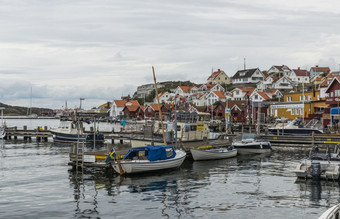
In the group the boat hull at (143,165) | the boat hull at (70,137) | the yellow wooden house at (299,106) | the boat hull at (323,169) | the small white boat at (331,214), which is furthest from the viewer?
the yellow wooden house at (299,106)

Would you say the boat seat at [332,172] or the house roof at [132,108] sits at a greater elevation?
the house roof at [132,108]

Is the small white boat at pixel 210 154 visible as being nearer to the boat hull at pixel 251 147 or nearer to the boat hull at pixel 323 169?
the boat hull at pixel 251 147

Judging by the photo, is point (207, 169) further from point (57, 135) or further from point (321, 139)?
point (57, 135)

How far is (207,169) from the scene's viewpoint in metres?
36.3

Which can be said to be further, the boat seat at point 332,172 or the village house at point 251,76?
the village house at point 251,76

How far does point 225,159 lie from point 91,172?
15516mm

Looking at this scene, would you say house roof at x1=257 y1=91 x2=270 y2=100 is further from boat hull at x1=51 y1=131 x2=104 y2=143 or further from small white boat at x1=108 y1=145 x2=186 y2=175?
small white boat at x1=108 y1=145 x2=186 y2=175

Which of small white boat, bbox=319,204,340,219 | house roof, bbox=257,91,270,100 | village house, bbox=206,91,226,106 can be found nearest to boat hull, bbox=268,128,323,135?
small white boat, bbox=319,204,340,219

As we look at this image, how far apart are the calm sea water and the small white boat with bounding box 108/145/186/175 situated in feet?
2.10

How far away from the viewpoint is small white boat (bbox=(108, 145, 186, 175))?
3097 cm

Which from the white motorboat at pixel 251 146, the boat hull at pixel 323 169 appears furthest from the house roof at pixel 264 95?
the boat hull at pixel 323 169

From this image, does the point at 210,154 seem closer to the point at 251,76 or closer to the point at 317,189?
the point at 317,189

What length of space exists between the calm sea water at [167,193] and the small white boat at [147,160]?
641mm

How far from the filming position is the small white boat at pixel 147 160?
31.0m
